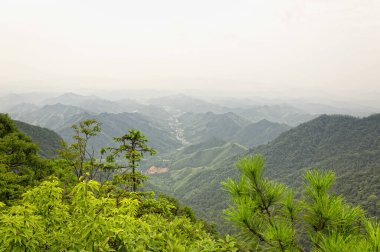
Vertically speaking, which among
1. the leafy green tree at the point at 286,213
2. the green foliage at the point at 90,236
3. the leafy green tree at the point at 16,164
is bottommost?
the leafy green tree at the point at 16,164

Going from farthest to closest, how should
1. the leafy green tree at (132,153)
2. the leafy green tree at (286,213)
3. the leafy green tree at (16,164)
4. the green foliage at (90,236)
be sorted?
1. the leafy green tree at (132,153)
2. the leafy green tree at (16,164)
3. the green foliage at (90,236)
4. the leafy green tree at (286,213)

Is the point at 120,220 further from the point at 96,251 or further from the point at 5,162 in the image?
the point at 5,162

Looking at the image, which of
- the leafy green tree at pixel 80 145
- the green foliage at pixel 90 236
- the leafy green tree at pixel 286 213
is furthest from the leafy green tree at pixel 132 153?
the leafy green tree at pixel 286 213

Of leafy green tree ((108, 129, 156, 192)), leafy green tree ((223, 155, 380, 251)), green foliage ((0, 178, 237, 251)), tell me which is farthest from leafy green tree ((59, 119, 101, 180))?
leafy green tree ((223, 155, 380, 251))

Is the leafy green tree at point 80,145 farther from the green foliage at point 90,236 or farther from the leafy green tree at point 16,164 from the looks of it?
the green foliage at point 90,236

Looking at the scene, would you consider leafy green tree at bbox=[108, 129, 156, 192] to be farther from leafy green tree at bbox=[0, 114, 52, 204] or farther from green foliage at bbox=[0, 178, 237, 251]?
green foliage at bbox=[0, 178, 237, 251]

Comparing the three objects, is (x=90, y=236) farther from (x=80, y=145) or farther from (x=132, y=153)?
(x=80, y=145)

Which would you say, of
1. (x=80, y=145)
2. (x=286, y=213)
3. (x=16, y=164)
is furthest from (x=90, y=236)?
(x=16, y=164)

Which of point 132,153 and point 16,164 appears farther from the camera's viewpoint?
point 16,164
